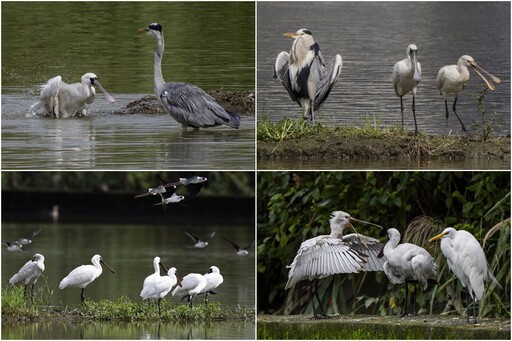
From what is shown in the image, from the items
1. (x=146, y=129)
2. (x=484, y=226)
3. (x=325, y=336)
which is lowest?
(x=325, y=336)

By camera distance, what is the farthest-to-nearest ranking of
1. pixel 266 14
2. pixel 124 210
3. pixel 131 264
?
pixel 266 14 < pixel 124 210 < pixel 131 264

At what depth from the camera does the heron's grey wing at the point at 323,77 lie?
9797 mm

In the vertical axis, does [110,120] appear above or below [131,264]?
above

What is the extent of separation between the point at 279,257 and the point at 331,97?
6.73 ft

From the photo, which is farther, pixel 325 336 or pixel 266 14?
pixel 266 14

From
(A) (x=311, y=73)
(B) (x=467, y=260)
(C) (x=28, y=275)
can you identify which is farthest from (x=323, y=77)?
(C) (x=28, y=275)

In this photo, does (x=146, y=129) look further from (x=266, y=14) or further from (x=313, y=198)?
(x=266, y=14)

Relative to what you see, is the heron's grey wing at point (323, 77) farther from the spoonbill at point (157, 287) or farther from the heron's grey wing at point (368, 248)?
the spoonbill at point (157, 287)

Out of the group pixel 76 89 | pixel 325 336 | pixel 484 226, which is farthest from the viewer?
pixel 76 89

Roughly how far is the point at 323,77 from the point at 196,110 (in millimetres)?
1121

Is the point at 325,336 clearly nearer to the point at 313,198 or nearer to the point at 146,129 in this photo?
the point at 313,198

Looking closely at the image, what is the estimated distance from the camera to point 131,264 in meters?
11.6

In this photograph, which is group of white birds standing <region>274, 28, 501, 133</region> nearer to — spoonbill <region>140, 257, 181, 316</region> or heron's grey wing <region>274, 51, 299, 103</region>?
heron's grey wing <region>274, 51, 299, 103</region>

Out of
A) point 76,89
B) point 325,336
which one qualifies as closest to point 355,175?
point 325,336
